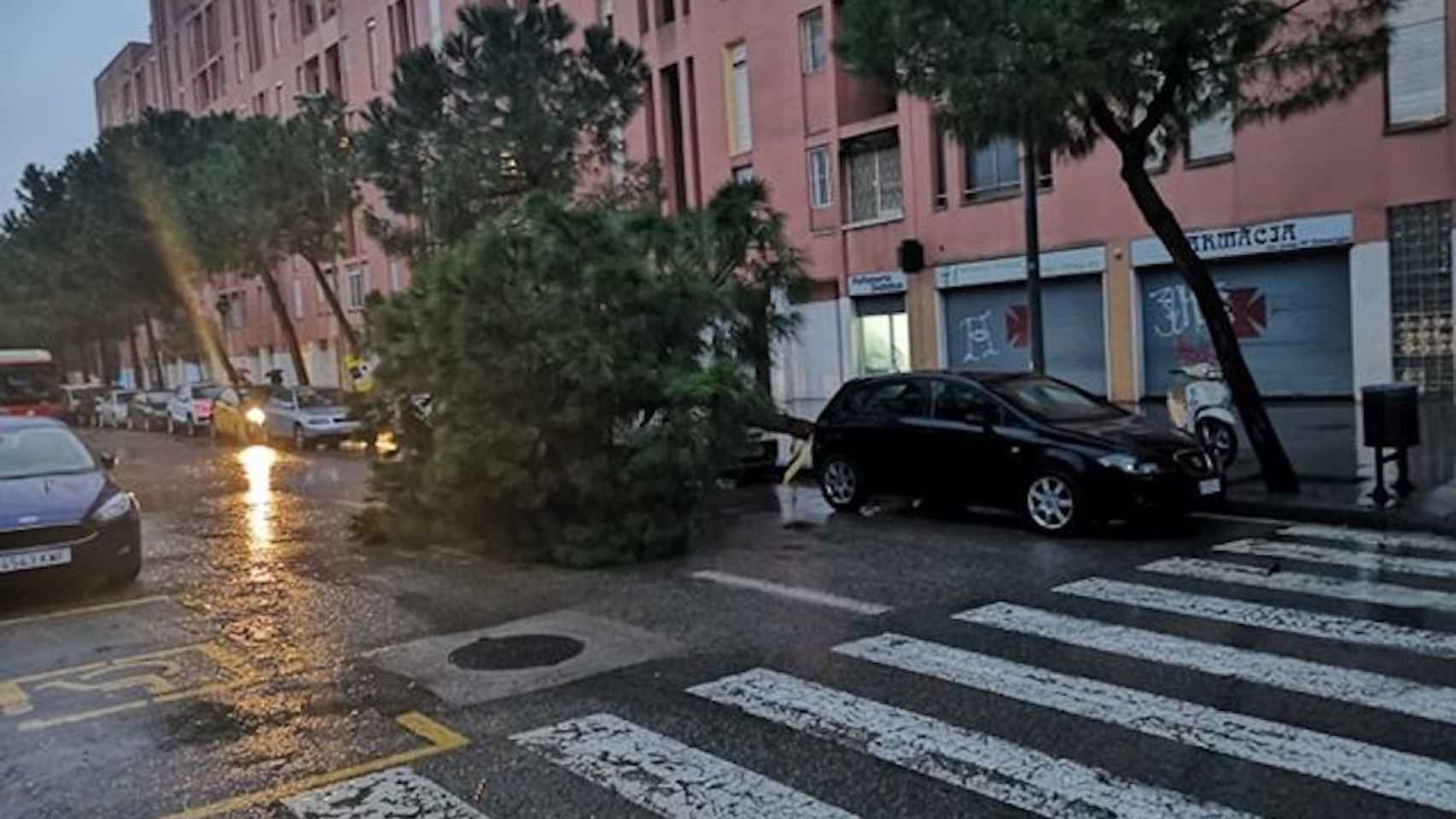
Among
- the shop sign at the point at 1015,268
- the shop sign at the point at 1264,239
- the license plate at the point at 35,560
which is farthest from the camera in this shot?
→ the shop sign at the point at 1015,268

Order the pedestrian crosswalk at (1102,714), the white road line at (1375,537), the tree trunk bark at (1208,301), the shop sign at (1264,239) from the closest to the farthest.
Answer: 1. the pedestrian crosswalk at (1102,714)
2. the white road line at (1375,537)
3. the tree trunk bark at (1208,301)
4. the shop sign at (1264,239)

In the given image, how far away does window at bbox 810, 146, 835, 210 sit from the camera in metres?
28.2

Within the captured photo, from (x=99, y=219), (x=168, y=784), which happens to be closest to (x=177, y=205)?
(x=99, y=219)

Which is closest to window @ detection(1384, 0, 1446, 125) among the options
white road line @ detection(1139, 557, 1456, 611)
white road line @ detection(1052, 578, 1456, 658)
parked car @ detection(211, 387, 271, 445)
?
white road line @ detection(1139, 557, 1456, 611)

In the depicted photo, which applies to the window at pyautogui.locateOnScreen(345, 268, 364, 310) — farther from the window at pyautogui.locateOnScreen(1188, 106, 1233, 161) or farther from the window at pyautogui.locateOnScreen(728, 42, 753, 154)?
the window at pyautogui.locateOnScreen(1188, 106, 1233, 161)

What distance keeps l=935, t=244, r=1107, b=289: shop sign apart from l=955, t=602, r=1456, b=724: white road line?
15.0 meters

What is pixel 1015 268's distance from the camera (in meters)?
23.8

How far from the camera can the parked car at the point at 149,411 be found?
38188 mm

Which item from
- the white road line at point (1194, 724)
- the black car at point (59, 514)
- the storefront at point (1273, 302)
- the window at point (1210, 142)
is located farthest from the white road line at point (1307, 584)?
the window at point (1210, 142)

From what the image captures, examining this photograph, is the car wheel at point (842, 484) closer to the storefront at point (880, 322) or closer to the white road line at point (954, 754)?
the white road line at point (954, 754)

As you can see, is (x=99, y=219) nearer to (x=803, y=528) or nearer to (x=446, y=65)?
(x=446, y=65)

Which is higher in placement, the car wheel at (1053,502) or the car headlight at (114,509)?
the car headlight at (114,509)

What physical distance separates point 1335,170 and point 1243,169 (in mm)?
1498

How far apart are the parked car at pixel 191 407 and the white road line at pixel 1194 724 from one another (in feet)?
102
